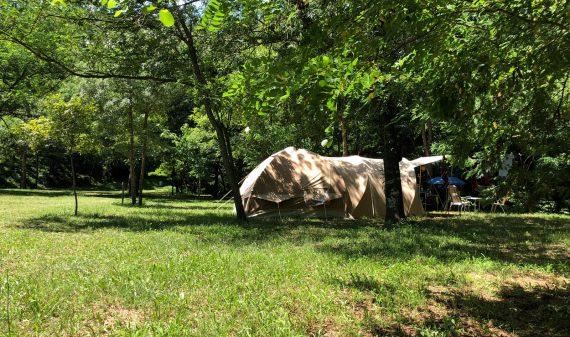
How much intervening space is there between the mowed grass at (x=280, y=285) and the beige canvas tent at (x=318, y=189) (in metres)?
5.22

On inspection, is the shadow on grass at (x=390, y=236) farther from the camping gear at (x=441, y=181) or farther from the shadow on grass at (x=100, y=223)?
the camping gear at (x=441, y=181)

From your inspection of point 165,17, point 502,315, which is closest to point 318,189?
point 502,315

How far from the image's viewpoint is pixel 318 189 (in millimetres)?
15273

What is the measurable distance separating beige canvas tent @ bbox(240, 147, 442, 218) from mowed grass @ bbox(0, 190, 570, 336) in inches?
205

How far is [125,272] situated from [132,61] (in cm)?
778

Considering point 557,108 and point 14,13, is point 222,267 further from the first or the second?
point 14,13

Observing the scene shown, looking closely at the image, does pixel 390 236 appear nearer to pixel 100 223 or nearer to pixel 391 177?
pixel 391 177

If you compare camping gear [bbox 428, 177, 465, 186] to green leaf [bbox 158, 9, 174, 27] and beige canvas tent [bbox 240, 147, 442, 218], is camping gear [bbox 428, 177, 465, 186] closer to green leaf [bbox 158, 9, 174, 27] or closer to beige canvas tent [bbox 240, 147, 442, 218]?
beige canvas tent [bbox 240, 147, 442, 218]

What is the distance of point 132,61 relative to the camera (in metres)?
12.0

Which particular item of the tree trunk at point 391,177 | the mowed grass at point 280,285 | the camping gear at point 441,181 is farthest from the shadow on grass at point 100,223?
the camping gear at point 441,181

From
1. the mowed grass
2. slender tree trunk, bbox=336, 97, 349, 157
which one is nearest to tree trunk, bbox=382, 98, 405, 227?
slender tree trunk, bbox=336, 97, 349, 157

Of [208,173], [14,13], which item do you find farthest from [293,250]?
[208,173]

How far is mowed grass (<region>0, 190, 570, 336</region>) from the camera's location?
4203 mm

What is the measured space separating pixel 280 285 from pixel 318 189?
388 inches
